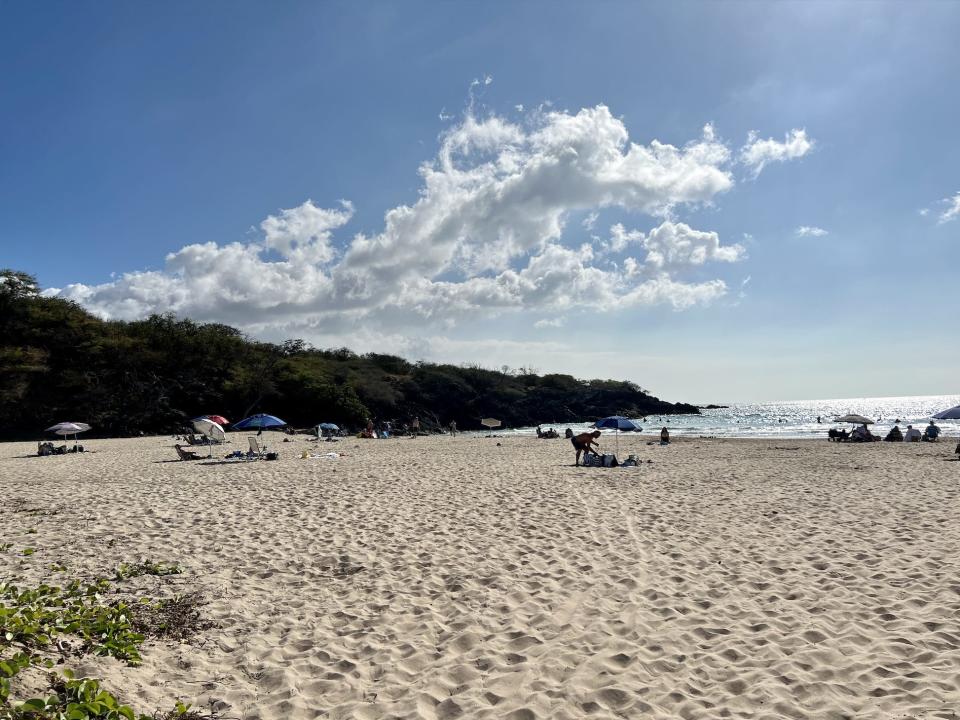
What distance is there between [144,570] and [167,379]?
47908 mm

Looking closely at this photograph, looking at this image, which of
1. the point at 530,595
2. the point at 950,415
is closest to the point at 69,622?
the point at 530,595

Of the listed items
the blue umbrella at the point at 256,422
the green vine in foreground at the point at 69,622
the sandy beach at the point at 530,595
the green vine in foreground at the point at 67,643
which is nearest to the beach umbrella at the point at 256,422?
the blue umbrella at the point at 256,422

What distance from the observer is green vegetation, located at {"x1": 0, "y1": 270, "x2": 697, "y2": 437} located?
4109cm

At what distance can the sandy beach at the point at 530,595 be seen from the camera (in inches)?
161

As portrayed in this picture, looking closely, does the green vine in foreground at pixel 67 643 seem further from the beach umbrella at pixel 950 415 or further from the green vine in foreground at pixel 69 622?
the beach umbrella at pixel 950 415

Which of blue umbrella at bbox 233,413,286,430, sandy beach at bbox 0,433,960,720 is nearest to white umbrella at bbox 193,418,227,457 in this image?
blue umbrella at bbox 233,413,286,430

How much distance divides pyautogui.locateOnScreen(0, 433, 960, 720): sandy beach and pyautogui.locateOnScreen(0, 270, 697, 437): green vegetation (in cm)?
3401

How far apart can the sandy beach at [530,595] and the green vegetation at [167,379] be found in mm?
34006

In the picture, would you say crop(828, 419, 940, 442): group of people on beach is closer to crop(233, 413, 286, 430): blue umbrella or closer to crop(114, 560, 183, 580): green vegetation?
crop(233, 413, 286, 430): blue umbrella

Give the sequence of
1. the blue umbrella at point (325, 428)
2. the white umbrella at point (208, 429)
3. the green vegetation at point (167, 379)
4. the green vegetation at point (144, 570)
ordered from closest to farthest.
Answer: the green vegetation at point (144, 570) < the white umbrella at point (208, 429) < the blue umbrella at point (325, 428) < the green vegetation at point (167, 379)

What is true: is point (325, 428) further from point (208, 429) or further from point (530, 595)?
point (530, 595)

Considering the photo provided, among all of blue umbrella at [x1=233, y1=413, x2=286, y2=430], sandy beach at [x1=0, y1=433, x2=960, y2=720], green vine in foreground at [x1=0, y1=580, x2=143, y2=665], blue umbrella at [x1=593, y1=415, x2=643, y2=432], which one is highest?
blue umbrella at [x1=593, y1=415, x2=643, y2=432]

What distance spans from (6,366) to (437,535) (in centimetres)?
4400

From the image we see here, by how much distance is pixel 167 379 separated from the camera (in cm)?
4850
